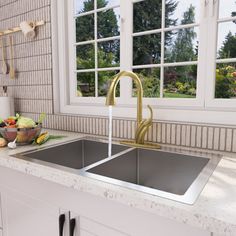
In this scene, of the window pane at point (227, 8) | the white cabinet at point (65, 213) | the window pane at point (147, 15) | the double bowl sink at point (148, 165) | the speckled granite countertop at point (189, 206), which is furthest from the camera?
the window pane at point (147, 15)

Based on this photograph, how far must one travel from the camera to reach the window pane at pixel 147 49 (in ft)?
4.28

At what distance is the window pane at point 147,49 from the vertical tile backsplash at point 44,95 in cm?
40

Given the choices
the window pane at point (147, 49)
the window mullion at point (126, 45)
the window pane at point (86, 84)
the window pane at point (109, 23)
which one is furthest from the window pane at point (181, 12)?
the window pane at point (86, 84)

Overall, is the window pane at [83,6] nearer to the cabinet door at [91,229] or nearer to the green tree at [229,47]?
the green tree at [229,47]

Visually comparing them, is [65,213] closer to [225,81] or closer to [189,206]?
[189,206]

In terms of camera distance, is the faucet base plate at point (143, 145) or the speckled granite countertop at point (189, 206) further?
the faucet base plate at point (143, 145)

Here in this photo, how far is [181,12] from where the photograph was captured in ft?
3.91

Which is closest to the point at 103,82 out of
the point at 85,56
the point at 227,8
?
the point at 85,56

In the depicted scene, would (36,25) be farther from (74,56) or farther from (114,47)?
(114,47)

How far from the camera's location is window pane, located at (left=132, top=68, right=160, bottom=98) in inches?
52.0

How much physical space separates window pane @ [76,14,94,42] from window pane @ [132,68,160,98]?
1.60ft

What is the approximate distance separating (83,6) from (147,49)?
62 cm

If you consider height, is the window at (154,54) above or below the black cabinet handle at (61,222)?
above

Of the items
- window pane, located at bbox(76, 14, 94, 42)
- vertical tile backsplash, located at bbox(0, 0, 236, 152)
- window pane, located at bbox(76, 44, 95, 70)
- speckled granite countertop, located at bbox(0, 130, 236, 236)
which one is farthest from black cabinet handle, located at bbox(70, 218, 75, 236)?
window pane, located at bbox(76, 14, 94, 42)
